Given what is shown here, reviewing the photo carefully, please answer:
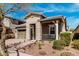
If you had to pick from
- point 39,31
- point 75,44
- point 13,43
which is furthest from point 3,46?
point 75,44

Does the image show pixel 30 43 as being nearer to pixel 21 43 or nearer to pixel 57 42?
pixel 21 43

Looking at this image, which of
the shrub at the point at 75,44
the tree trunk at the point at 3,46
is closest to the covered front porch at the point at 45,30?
the shrub at the point at 75,44

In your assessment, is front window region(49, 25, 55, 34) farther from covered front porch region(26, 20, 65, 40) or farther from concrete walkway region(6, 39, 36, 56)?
concrete walkway region(6, 39, 36, 56)

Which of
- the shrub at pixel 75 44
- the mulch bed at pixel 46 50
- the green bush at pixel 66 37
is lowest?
the mulch bed at pixel 46 50

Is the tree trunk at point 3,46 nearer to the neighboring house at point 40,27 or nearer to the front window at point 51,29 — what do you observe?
the neighboring house at point 40,27

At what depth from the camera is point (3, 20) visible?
3.59 meters

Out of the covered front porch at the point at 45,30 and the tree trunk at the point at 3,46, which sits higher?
the covered front porch at the point at 45,30

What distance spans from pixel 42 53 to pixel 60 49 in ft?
0.91

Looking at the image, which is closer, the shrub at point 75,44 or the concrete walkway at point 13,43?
the shrub at point 75,44

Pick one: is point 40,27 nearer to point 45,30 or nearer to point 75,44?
point 45,30

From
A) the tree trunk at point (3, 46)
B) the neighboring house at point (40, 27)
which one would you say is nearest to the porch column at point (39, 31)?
the neighboring house at point (40, 27)

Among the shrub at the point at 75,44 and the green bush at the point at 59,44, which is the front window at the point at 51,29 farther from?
the shrub at the point at 75,44


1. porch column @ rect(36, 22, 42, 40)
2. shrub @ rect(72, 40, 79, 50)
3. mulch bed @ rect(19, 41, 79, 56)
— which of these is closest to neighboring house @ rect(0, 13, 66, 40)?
porch column @ rect(36, 22, 42, 40)

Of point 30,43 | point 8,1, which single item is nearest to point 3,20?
point 8,1
